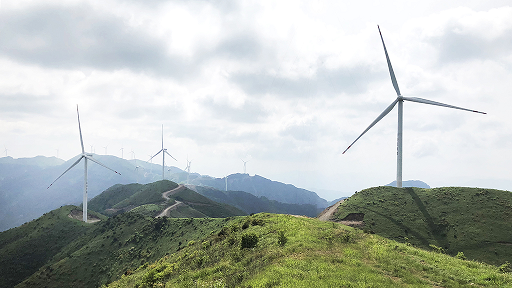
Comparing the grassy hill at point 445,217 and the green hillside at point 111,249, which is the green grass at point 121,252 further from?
the grassy hill at point 445,217

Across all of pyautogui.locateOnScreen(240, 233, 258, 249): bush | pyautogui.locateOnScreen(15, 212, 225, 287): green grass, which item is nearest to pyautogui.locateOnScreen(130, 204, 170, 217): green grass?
pyautogui.locateOnScreen(15, 212, 225, 287): green grass

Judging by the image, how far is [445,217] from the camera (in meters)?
72.3

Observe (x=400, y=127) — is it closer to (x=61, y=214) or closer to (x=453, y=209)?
(x=453, y=209)

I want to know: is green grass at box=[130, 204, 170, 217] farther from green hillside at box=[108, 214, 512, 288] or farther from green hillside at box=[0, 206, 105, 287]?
green hillside at box=[108, 214, 512, 288]

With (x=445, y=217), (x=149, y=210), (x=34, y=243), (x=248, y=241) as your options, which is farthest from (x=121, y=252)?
(x=445, y=217)

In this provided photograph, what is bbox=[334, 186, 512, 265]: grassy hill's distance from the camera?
60.8m

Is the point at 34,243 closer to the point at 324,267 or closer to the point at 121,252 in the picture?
the point at 121,252

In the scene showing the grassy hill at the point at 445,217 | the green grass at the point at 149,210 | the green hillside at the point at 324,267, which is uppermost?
the green hillside at the point at 324,267

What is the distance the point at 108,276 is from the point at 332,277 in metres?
90.0

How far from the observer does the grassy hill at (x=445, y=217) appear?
6078cm

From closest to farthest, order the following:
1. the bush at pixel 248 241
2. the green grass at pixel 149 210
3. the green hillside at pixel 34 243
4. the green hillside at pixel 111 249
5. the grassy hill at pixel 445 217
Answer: the bush at pixel 248 241 → the grassy hill at pixel 445 217 → the green hillside at pixel 111 249 → the green hillside at pixel 34 243 → the green grass at pixel 149 210

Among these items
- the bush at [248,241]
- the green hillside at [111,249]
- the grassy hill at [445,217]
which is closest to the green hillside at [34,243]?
the green hillside at [111,249]

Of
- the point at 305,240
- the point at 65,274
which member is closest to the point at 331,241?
the point at 305,240

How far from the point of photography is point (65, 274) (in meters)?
85.9
